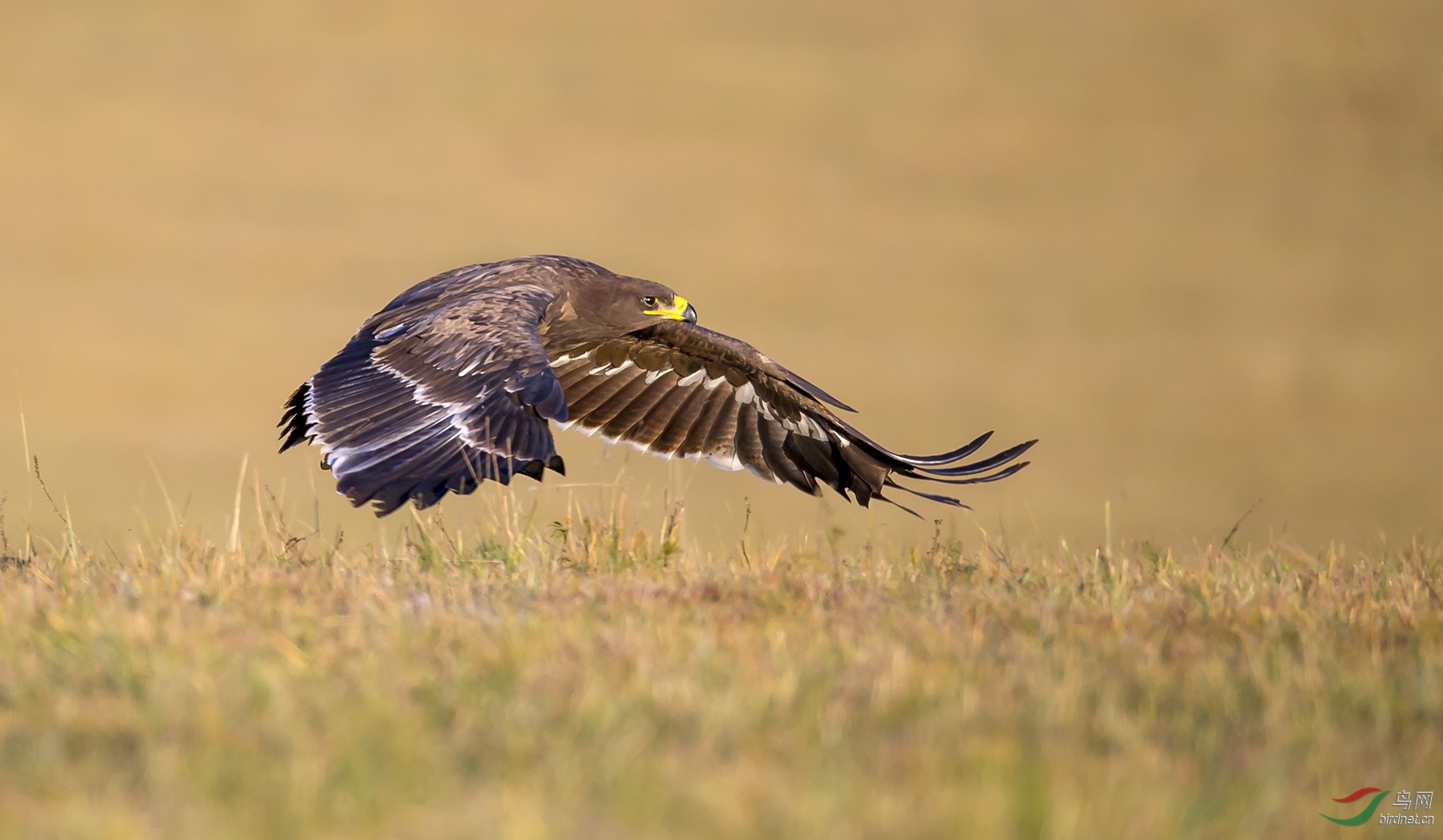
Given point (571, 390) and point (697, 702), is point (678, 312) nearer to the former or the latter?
point (571, 390)

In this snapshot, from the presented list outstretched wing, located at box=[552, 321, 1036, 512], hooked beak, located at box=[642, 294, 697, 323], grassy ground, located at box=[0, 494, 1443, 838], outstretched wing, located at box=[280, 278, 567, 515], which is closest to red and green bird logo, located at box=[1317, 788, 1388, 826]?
grassy ground, located at box=[0, 494, 1443, 838]

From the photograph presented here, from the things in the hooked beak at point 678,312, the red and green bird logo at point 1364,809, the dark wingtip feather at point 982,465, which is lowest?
the red and green bird logo at point 1364,809

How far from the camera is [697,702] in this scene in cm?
322

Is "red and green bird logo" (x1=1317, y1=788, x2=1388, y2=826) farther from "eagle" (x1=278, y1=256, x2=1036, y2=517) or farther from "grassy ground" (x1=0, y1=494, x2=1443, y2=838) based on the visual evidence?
"eagle" (x1=278, y1=256, x2=1036, y2=517)

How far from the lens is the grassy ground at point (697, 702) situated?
2.58 metres

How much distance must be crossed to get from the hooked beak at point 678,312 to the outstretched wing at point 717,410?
0.12 meters

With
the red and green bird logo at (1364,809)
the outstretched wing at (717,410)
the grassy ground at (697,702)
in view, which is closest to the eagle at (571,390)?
the outstretched wing at (717,410)

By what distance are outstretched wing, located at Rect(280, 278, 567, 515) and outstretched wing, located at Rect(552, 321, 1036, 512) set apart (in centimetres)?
89

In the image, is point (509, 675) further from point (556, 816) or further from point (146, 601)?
point (146, 601)

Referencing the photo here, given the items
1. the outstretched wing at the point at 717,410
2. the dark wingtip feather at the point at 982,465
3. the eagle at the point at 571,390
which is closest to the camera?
the eagle at the point at 571,390

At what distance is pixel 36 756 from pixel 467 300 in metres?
4.48

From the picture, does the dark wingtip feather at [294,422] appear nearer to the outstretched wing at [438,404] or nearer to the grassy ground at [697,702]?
the outstretched wing at [438,404]

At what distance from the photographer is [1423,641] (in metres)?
4.13

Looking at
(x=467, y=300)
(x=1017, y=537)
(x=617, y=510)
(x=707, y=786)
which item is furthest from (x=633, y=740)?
(x=467, y=300)
